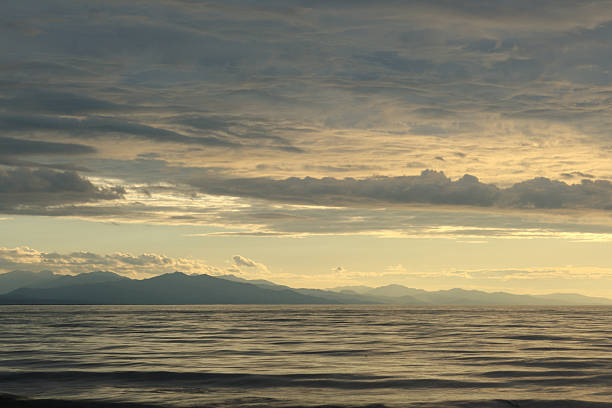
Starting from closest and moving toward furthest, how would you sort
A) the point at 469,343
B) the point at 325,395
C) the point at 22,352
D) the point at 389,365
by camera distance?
the point at 325,395 < the point at 389,365 < the point at 22,352 < the point at 469,343

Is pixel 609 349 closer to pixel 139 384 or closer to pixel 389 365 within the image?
pixel 389 365

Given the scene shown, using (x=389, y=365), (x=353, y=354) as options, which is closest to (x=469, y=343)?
(x=353, y=354)

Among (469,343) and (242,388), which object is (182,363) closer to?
(242,388)

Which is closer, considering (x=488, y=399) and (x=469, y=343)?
(x=488, y=399)

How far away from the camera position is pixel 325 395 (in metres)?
27.8

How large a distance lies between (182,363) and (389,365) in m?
13.4

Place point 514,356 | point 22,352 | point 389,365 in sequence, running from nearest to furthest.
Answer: point 389,365 → point 514,356 → point 22,352

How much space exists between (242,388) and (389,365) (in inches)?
483

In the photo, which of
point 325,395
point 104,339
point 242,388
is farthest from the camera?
point 104,339

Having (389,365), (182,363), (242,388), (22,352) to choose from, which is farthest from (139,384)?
(22,352)

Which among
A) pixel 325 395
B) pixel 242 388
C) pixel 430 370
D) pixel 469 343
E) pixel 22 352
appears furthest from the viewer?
pixel 469 343

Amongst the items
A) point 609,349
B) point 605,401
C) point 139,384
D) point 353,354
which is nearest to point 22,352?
point 139,384

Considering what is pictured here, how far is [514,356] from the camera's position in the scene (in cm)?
4453

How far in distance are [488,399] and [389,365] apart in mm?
12704
